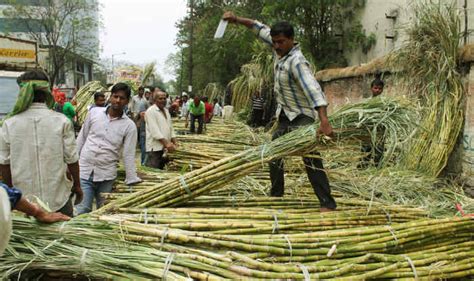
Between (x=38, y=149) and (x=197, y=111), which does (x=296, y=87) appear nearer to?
(x=38, y=149)

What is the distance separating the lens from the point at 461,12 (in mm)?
5156

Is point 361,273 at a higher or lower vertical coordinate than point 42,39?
lower

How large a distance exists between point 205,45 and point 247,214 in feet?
60.2

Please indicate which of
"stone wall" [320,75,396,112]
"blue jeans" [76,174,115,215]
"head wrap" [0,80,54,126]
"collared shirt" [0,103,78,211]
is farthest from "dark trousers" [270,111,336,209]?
"stone wall" [320,75,396,112]

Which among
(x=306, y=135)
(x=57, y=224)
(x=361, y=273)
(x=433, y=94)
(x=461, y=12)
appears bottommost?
(x=361, y=273)

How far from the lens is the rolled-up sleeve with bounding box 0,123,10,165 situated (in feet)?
8.48

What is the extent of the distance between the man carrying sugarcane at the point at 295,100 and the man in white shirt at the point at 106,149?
116cm

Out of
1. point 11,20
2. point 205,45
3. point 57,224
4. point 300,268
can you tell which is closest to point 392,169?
point 300,268

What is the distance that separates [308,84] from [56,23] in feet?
88.7

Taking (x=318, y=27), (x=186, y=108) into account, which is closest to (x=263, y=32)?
(x=186, y=108)

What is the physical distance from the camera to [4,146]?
2605mm

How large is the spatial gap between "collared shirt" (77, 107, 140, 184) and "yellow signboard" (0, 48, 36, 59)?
26.1 ft

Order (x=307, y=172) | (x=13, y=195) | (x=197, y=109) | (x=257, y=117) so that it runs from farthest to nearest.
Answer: (x=257, y=117), (x=197, y=109), (x=307, y=172), (x=13, y=195)

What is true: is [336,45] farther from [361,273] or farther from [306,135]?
[361,273]
